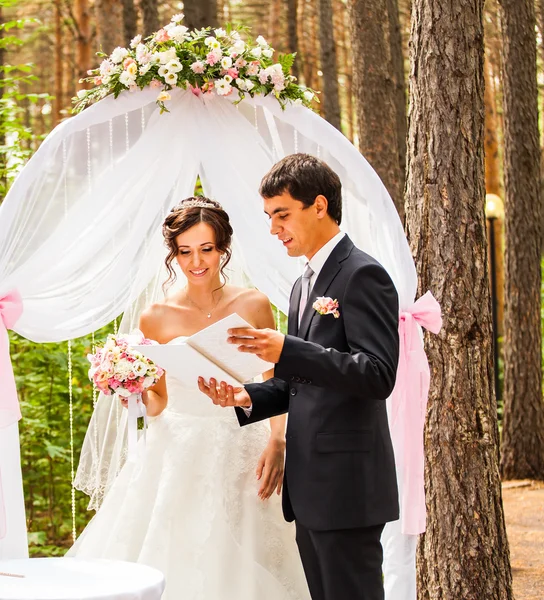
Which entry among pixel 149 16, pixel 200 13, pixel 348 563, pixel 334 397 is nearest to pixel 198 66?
pixel 334 397

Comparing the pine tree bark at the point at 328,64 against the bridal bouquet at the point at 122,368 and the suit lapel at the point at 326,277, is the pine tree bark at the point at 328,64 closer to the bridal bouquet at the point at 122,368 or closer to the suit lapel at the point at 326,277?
the bridal bouquet at the point at 122,368

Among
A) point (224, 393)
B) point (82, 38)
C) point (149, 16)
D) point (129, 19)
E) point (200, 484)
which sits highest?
point (82, 38)

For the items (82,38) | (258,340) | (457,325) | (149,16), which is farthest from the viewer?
(82,38)

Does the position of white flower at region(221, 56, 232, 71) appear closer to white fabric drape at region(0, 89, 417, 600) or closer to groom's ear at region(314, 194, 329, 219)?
white fabric drape at region(0, 89, 417, 600)

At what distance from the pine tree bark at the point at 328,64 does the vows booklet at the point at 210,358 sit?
403 inches

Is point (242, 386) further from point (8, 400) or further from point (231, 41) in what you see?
point (231, 41)

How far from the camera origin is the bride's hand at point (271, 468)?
383cm

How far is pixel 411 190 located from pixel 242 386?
6.00ft

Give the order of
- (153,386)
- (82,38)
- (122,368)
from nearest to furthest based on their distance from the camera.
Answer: (122,368), (153,386), (82,38)

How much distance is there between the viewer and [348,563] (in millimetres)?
3008

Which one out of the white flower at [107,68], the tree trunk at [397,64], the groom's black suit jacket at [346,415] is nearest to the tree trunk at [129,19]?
the tree trunk at [397,64]

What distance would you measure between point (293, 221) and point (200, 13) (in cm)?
555

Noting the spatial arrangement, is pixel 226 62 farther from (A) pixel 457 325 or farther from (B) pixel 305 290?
(A) pixel 457 325

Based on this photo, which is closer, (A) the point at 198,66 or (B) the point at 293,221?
(B) the point at 293,221
